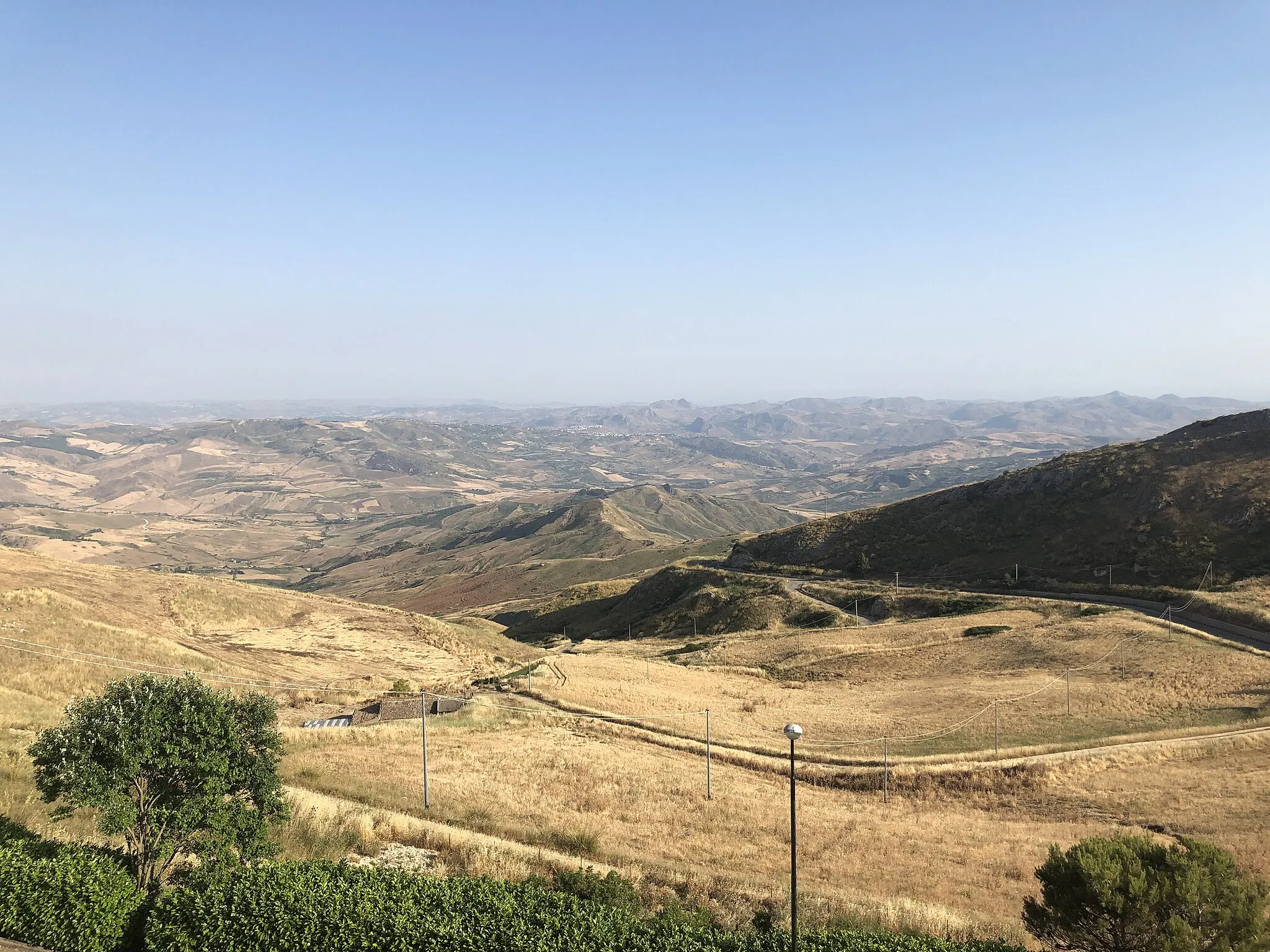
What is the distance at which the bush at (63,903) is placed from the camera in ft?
44.8

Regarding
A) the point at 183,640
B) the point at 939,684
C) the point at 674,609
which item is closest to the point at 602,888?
the point at 939,684

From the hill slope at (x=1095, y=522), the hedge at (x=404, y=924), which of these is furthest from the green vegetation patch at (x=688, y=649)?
the hedge at (x=404, y=924)

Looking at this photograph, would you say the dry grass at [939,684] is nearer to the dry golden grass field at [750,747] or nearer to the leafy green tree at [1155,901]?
the dry golden grass field at [750,747]

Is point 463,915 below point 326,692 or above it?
above

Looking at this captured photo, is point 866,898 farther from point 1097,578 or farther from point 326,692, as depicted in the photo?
point 1097,578

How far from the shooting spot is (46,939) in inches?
535

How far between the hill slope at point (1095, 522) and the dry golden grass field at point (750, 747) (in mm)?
22521

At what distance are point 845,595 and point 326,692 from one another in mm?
72483

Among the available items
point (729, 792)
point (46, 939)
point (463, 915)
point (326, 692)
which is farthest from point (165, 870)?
point (326, 692)

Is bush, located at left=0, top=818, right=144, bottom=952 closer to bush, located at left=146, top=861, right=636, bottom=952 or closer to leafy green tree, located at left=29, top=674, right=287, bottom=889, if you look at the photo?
bush, located at left=146, top=861, right=636, bottom=952

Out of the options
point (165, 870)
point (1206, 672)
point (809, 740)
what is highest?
point (165, 870)

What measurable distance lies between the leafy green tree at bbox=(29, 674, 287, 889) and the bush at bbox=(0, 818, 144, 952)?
102 centimetres

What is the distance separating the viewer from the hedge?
1407 cm

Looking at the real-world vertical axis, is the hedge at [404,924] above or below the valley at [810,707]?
above
